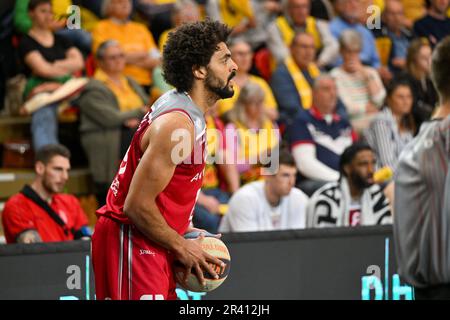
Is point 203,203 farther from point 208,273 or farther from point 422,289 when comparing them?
point 422,289

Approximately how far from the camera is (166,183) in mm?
5223

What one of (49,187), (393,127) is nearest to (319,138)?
(393,127)

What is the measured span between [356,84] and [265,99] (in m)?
1.15

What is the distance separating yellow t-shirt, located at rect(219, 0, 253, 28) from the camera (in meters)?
10.9

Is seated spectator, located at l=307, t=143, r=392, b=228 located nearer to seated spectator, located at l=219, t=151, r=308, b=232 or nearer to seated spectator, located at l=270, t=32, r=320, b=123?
seated spectator, located at l=219, t=151, r=308, b=232

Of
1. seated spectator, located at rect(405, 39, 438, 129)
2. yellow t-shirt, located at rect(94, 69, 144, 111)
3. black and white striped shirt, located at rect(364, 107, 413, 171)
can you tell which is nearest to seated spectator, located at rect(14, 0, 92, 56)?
yellow t-shirt, located at rect(94, 69, 144, 111)

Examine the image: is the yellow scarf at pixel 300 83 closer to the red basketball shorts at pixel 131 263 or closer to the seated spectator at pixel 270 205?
the seated spectator at pixel 270 205

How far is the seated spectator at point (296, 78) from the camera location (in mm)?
10258

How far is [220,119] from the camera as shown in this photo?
30.8 ft

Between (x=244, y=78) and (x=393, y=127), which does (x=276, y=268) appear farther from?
(x=393, y=127)

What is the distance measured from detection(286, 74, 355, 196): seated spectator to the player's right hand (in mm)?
3971

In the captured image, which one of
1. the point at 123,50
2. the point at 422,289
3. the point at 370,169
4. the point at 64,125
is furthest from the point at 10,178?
the point at 422,289

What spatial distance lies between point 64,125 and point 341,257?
3.11m

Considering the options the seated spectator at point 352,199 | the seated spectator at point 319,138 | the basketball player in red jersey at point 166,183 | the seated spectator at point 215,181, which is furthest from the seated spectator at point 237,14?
the basketball player in red jersey at point 166,183
